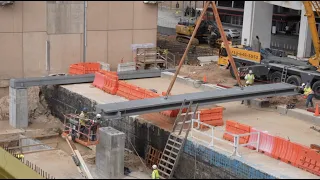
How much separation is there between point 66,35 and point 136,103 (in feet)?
39.0

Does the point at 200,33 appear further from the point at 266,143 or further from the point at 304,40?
the point at 266,143

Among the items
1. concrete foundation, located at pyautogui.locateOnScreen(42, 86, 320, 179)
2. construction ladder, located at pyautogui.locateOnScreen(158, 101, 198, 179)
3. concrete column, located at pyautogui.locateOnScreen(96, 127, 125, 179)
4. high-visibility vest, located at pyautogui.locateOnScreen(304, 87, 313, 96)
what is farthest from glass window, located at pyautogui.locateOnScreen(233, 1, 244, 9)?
concrete column, located at pyautogui.locateOnScreen(96, 127, 125, 179)

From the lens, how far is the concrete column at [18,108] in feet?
86.4

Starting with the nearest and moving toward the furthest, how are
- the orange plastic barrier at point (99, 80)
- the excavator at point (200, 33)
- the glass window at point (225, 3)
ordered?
the orange plastic barrier at point (99, 80), the excavator at point (200, 33), the glass window at point (225, 3)

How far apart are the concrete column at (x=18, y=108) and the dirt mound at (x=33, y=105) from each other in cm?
151

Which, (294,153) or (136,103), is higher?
(136,103)

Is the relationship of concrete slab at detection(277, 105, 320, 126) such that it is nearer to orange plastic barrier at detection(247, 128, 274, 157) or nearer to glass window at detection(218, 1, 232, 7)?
orange plastic barrier at detection(247, 128, 274, 157)

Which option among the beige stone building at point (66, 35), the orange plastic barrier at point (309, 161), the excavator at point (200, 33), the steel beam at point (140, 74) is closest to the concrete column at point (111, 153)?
the orange plastic barrier at point (309, 161)

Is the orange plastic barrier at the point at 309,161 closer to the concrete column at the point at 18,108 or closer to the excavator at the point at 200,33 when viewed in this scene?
the concrete column at the point at 18,108

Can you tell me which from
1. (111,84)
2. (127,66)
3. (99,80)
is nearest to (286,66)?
(127,66)

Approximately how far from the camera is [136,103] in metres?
21.3

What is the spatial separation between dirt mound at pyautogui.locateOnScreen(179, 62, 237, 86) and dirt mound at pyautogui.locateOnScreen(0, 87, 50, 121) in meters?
8.31

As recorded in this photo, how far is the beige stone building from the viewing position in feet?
98.6

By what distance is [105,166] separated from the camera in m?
20.0
